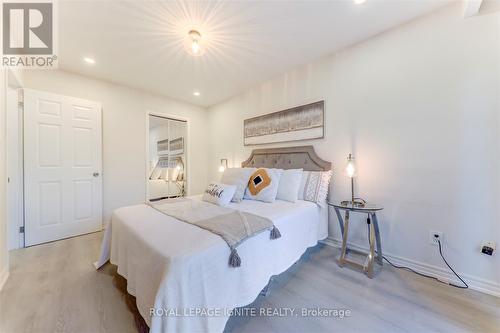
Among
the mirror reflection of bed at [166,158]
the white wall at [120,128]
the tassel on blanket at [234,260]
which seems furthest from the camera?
the mirror reflection of bed at [166,158]

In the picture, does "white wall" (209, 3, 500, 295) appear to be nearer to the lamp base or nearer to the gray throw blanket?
the lamp base

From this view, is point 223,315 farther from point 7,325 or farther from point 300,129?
point 300,129

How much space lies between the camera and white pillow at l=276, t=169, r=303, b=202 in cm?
239

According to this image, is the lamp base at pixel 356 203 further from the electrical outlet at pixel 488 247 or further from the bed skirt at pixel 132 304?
the bed skirt at pixel 132 304

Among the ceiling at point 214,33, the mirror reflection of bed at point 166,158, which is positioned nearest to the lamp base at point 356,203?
the ceiling at point 214,33

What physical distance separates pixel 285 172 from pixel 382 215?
3.93 feet

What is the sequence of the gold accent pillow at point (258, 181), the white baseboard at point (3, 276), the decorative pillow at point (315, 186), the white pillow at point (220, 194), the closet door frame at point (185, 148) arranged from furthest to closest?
the closet door frame at point (185, 148) < the gold accent pillow at point (258, 181) < the decorative pillow at point (315, 186) < the white pillow at point (220, 194) < the white baseboard at point (3, 276)

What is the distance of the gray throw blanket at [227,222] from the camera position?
4.28 feet

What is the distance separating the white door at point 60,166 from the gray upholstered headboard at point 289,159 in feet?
8.40

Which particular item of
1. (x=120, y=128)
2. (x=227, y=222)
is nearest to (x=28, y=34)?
(x=120, y=128)

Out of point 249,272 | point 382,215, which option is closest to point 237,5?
point 249,272

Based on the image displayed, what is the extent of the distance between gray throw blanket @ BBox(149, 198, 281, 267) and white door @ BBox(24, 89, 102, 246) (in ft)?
5.80

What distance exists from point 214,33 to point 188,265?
2237 millimetres

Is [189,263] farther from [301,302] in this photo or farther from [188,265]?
[301,302]
